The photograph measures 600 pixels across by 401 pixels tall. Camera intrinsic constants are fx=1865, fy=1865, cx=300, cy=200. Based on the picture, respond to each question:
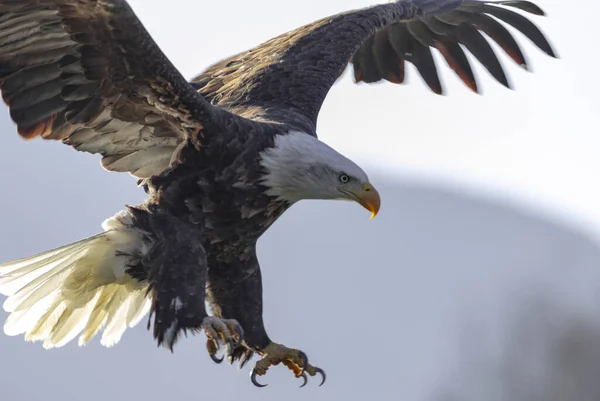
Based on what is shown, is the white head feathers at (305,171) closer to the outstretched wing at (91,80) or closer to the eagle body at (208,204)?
the eagle body at (208,204)

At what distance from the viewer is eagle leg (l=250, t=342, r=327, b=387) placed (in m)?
8.47

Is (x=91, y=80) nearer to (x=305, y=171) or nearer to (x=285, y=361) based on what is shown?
(x=305, y=171)

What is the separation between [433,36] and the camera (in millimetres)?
10586

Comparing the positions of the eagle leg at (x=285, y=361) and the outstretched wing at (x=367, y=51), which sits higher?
the outstretched wing at (x=367, y=51)

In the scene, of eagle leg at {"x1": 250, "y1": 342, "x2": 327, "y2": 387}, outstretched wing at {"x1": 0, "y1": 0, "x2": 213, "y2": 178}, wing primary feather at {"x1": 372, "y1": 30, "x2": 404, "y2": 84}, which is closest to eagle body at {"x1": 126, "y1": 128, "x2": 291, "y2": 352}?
outstretched wing at {"x1": 0, "y1": 0, "x2": 213, "y2": 178}

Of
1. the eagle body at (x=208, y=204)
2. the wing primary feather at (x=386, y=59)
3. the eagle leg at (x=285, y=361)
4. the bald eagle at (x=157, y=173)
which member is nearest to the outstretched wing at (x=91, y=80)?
the bald eagle at (x=157, y=173)

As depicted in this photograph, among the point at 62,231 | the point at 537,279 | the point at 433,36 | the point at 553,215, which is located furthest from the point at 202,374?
the point at 433,36

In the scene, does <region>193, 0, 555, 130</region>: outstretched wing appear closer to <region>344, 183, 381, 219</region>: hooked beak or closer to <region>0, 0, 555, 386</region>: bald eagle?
<region>0, 0, 555, 386</region>: bald eagle

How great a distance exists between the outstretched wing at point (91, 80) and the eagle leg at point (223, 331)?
831mm

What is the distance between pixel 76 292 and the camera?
8711mm

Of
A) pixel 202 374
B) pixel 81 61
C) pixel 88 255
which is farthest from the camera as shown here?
pixel 202 374

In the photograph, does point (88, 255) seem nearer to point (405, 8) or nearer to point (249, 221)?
point (249, 221)

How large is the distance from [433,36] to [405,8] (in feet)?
1.56

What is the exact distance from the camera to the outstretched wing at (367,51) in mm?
9086
